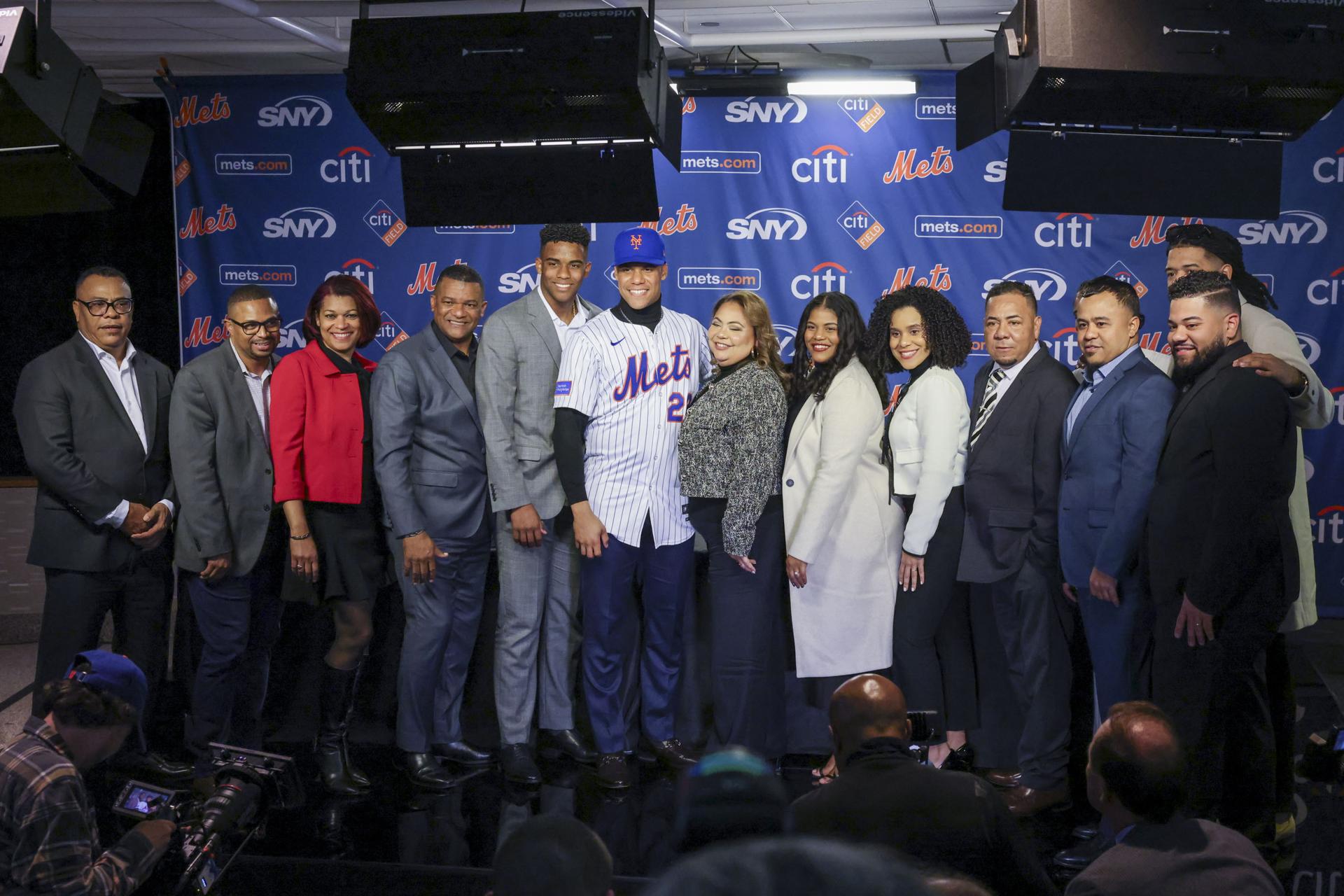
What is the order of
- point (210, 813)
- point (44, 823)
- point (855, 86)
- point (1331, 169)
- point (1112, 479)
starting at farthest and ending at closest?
1. point (855, 86)
2. point (1331, 169)
3. point (1112, 479)
4. point (210, 813)
5. point (44, 823)

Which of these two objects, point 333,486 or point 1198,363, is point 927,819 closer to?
point 1198,363

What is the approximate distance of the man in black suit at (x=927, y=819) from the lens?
1825 mm

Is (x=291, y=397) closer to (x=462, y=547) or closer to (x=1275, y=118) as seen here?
(x=462, y=547)

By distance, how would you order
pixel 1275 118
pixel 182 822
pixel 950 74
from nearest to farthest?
pixel 182 822 < pixel 1275 118 < pixel 950 74

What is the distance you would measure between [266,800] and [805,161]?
4.16 metres

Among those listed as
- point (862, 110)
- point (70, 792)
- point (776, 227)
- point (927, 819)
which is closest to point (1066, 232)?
point (862, 110)

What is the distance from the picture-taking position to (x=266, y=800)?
3105 mm

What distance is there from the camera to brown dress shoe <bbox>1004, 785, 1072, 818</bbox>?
3475 mm

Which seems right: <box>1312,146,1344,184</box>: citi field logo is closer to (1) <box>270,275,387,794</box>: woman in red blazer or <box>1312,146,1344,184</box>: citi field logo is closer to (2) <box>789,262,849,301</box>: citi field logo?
(2) <box>789,262,849,301</box>: citi field logo

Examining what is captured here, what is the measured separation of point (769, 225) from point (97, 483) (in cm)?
354

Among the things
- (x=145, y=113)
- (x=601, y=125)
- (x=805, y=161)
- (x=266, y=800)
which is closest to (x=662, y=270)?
(x=601, y=125)

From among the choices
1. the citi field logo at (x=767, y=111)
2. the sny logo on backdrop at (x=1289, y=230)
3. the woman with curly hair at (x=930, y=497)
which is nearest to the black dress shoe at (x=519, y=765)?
the woman with curly hair at (x=930, y=497)

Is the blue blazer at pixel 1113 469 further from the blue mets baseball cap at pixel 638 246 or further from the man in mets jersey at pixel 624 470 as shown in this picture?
the blue mets baseball cap at pixel 638 246

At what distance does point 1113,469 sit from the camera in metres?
3.31
